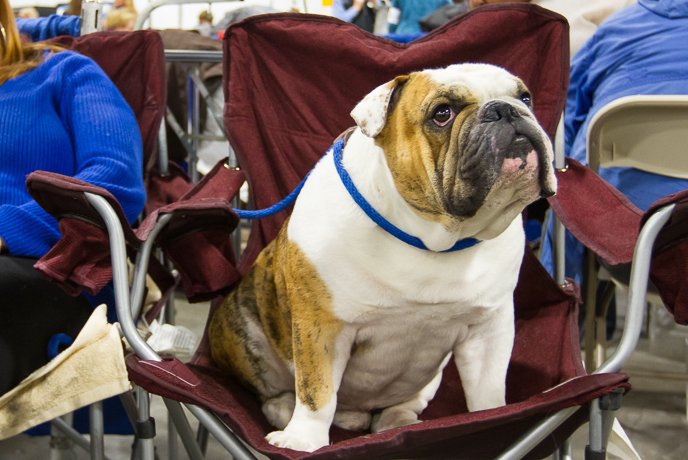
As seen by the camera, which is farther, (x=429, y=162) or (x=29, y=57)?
(x=29, y=57)

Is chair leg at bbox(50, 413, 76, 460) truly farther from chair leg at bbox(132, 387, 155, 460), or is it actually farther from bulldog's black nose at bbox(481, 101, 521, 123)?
bulldog's black nose at bbox(481, 101, 521, 123)

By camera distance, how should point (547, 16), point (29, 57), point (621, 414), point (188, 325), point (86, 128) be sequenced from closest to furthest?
point (547, 16)
point (86, 128)
point (29, 57)
point (621, 414)
point (188, 325)

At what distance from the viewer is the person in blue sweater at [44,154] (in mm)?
1402

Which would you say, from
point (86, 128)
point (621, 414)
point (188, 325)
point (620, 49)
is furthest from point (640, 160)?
point (188, 325)

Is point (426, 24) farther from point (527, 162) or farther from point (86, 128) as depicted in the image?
point (527, 162)

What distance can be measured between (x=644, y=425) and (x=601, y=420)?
4.00ft

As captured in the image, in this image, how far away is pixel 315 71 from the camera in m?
1.65

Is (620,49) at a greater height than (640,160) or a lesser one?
greater

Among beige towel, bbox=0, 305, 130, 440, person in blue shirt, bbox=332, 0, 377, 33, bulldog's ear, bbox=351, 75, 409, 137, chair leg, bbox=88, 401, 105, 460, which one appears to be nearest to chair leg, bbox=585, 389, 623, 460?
bulldog's ear, bbox=351, 75, 409, 137

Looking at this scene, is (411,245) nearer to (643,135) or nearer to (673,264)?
(673,264)

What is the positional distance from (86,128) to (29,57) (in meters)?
0.27

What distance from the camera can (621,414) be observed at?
220 cm

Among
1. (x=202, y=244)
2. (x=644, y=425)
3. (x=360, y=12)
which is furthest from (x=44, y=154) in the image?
(x=360, y=12)

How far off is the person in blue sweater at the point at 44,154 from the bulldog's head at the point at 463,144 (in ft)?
2.05
